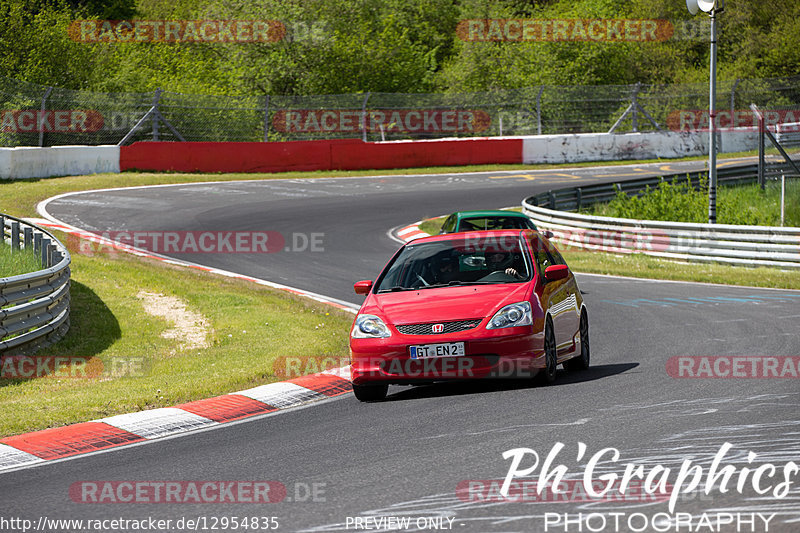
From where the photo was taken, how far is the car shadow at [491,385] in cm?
977

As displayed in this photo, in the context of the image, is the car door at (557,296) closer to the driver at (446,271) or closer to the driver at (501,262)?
the driver at (501,262)

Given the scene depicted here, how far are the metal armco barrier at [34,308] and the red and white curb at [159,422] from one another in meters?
3.46

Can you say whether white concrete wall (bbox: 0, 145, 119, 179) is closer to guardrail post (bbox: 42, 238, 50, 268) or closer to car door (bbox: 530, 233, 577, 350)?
guardrail post (bbox: 42, 238, 50, 268)

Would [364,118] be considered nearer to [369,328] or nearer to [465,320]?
[369,328]

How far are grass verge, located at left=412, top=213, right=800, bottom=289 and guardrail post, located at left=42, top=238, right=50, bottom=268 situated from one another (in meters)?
9.49

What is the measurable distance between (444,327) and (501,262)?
1380 millimetres

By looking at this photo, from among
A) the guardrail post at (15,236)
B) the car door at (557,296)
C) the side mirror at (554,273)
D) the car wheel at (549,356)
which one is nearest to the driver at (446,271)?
the car door at (557,296)

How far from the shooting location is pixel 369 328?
980 centimetres

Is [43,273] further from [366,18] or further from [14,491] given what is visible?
[366,18]

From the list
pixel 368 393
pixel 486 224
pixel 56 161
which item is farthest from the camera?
pixel 56 161

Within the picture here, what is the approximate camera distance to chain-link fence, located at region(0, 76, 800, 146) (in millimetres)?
32906

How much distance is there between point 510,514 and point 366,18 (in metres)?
51.4

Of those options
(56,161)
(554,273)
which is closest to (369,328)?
(554,273)

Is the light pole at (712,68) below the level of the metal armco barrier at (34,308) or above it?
above
